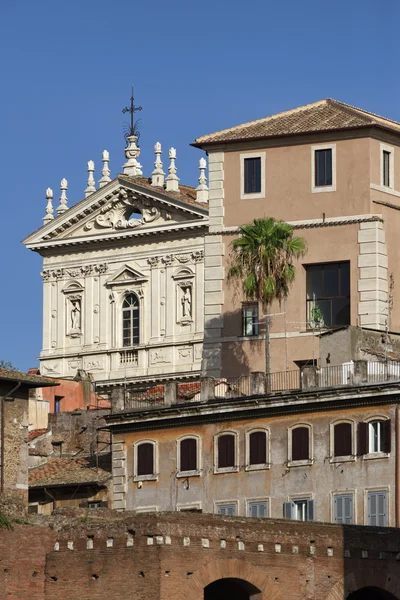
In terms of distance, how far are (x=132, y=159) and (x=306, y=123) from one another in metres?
18.8

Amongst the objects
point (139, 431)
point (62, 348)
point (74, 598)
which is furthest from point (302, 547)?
point (62, 348)

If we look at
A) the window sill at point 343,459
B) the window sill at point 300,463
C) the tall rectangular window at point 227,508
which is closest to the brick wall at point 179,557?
the window sill at point 343,459

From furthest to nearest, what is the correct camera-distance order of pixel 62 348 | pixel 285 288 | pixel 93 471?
pixel 62 348 < pixel 285 288 < pixel 93 471

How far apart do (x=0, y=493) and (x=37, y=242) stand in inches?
1655

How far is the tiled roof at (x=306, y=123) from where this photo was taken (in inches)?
4341

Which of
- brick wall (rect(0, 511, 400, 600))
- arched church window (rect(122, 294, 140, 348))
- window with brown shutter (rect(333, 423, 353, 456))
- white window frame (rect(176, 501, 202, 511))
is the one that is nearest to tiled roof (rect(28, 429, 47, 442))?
white window frame (rect(176, 501, 202, 511))

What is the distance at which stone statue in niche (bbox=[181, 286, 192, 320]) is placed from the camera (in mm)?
122625

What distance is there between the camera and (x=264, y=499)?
309 feet

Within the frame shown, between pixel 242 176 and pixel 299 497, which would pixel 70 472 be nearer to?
pixel 299 497

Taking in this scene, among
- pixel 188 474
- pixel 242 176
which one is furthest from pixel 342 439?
pixel 242 176

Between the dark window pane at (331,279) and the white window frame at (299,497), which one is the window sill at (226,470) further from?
the dark window pane at (331,279)

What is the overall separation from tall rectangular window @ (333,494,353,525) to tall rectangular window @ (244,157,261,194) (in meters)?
22.6

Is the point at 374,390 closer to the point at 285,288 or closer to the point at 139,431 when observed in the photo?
the point at 139,431

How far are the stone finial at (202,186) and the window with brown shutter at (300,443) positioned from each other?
30.9 meters
